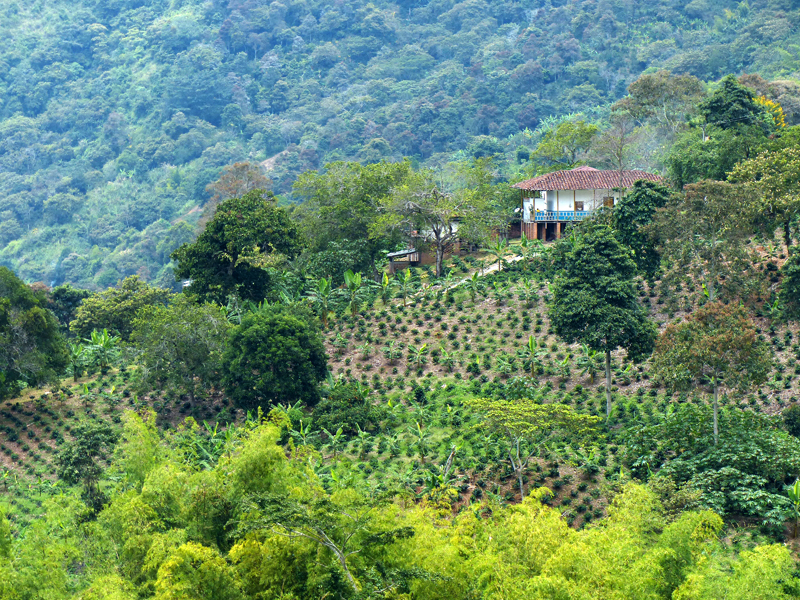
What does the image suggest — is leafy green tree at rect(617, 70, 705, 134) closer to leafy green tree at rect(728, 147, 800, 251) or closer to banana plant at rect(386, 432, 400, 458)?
leafy green tree at rect(728, 147, 800, 251)

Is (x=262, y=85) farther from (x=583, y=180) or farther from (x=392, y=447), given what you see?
(x=392, y=447)

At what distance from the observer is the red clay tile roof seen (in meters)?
47.5

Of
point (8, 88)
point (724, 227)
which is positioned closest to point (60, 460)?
point (724, 227)

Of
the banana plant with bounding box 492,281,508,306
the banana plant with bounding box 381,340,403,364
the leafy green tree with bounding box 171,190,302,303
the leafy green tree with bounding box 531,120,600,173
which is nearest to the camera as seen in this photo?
the banana plant with bounding box 381,340,403,364

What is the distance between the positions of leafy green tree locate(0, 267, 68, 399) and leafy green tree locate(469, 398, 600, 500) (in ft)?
57.5

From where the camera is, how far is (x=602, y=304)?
29469 mm

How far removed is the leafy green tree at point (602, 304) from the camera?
95.9ft

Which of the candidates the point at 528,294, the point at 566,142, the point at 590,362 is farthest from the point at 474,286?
the point at 566,142

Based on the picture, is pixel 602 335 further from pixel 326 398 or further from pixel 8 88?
pixel 8 88

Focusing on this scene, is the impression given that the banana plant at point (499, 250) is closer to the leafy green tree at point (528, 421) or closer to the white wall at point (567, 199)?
the white wall at point (567, 199)

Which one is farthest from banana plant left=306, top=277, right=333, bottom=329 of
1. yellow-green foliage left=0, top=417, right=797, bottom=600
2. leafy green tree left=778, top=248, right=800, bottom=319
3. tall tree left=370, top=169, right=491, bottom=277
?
leafy green tree left=778, top=248, right=800, bottom=319

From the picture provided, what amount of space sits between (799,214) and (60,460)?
3039 centimetres

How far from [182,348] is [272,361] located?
13.4 feet

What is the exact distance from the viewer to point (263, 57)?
130 metres
